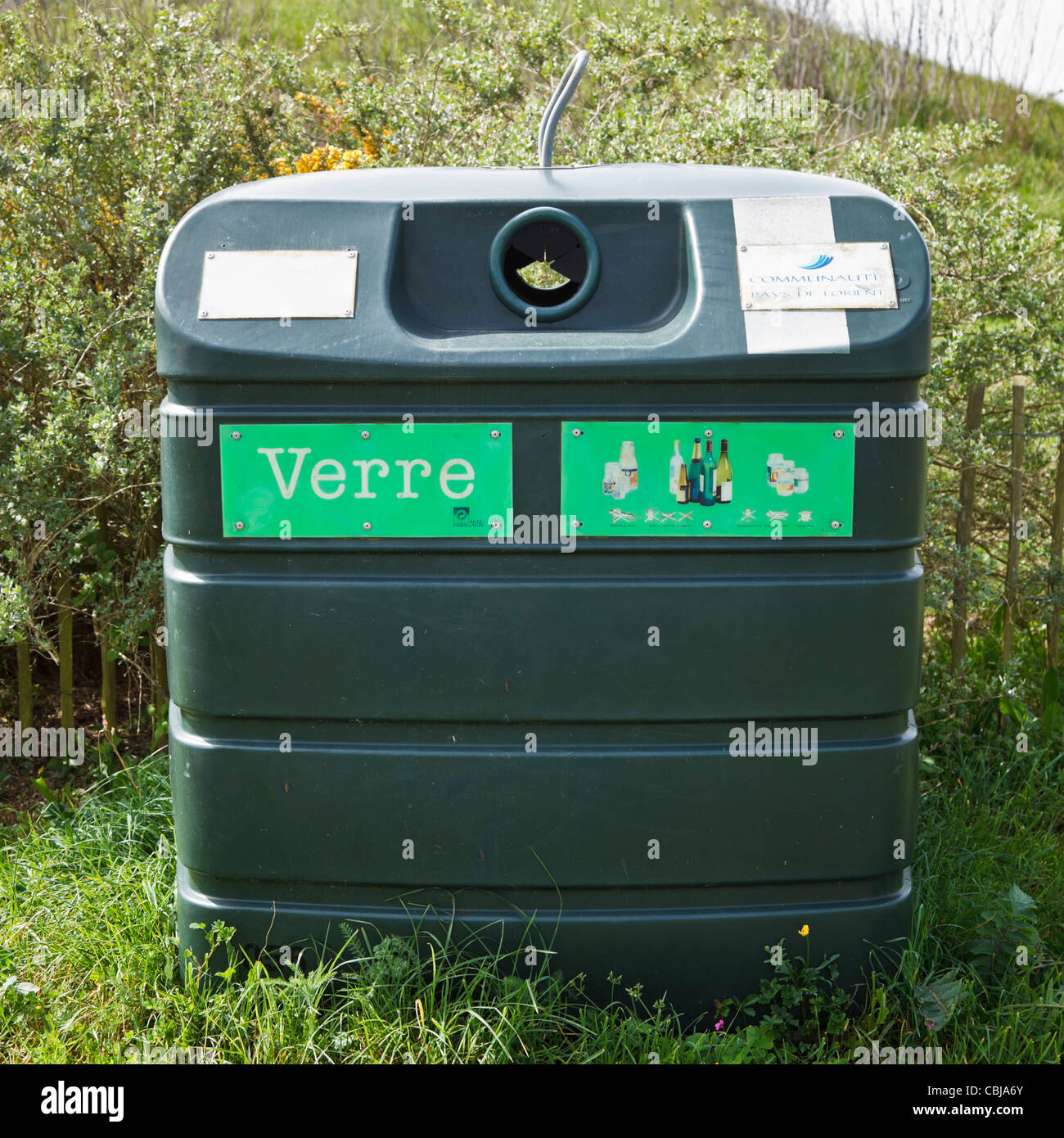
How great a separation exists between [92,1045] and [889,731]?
156cm

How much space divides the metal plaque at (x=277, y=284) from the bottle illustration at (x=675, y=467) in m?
0.58

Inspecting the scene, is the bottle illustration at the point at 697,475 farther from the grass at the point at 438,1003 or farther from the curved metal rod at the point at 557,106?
the grass at the point at 438,1003

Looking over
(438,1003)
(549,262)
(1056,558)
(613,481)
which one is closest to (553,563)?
(613,481)

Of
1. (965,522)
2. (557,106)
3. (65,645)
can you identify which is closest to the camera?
(557,106)

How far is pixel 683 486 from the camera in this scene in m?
1.75

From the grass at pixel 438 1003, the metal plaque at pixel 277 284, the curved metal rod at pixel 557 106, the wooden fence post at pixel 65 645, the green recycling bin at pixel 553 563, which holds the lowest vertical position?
the grass at pixel 438 1003

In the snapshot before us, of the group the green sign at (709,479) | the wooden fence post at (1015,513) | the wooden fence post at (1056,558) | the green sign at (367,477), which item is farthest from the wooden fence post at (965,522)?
the green sign at (367,477)

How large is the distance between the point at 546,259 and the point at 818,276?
48 cm

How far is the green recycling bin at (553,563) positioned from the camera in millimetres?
1748

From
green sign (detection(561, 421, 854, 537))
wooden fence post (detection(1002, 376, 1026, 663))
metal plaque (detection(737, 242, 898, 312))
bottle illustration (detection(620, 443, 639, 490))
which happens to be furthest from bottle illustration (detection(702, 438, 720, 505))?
wooden fence post (detection(1002, 376, 1026, 663))

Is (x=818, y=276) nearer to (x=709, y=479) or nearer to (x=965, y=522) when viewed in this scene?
(x=709, y=479)

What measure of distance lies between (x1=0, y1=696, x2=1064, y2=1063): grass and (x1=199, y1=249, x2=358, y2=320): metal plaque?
1.10 metres

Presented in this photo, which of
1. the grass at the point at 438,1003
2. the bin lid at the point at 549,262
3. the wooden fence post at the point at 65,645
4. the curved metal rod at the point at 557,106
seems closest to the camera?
the bin lid at the point at 549,262

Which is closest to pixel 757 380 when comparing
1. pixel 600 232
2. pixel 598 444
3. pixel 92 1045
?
pixel 598 444
